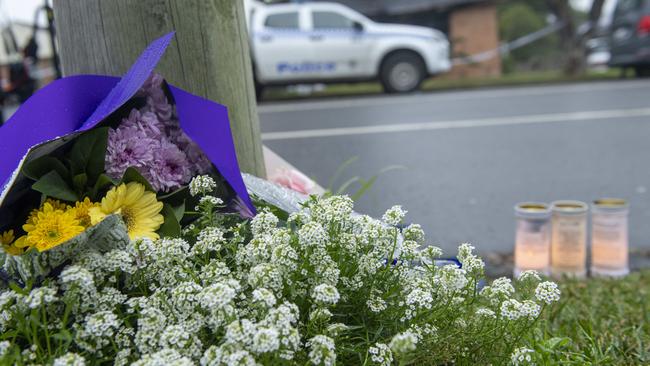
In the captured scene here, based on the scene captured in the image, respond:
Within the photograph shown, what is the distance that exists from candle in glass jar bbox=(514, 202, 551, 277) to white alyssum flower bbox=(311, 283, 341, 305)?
96.8 inches

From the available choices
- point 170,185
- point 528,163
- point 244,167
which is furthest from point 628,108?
point 170,185

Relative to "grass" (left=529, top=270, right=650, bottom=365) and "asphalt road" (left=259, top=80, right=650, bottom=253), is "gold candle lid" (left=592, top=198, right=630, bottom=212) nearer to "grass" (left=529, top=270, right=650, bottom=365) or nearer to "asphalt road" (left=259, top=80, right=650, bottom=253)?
"grass" (left=529, top=270, right=650, bottom=365)

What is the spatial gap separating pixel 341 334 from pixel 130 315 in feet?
1.30

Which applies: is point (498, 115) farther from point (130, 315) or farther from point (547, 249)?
point (130, 315)

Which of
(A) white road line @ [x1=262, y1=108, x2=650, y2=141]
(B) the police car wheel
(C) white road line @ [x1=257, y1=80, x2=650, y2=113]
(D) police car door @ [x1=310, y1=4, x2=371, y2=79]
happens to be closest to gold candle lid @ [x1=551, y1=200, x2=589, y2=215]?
(A) white road line @ [x1=262, y1=108, x2=650, y2=141]

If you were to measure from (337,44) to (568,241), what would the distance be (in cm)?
1074

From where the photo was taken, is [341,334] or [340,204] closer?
[341,334]

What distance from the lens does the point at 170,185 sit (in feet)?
5.16

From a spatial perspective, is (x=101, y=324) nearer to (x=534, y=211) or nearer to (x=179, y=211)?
(x=179, y=211)

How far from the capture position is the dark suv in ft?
44.5

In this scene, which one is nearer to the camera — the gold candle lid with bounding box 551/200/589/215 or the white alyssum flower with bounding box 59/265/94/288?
the white alyssum flower with bounding box 59/265/94/288

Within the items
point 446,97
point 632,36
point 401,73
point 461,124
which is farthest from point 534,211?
point 632,36

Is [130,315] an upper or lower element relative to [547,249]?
upper

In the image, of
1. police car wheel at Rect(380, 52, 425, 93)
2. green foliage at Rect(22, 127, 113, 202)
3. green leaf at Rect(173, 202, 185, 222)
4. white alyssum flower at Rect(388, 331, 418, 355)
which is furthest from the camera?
police car wheel at Rect(380, 52, 425, 93)
